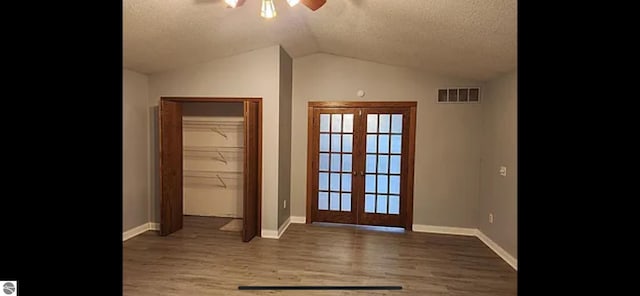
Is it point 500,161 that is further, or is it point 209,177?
point 209,177

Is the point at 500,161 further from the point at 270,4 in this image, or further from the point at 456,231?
the point at 270,4

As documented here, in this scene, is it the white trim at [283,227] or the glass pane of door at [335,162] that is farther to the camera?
the glass pane of door at [335,162]

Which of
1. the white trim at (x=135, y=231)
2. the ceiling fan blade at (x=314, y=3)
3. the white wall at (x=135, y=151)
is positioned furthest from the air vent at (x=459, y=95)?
the white trim at (x=135, y=231)

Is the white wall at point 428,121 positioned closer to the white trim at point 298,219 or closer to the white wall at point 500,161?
the white wall at point 500,161

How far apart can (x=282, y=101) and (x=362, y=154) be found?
1.41m

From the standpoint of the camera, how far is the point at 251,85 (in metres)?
4.02

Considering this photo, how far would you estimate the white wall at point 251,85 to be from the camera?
3982 millimetres

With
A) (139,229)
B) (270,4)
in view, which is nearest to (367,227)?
(139,229)

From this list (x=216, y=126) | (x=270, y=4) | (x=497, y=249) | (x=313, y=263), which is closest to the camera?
(x=270, y=4)

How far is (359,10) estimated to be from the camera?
280 centimetres

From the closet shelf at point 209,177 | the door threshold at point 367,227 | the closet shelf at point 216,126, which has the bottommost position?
the door threshold at point 367,227

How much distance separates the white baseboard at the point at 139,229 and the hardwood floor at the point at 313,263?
0.43ft

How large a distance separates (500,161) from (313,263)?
2.53 meters
